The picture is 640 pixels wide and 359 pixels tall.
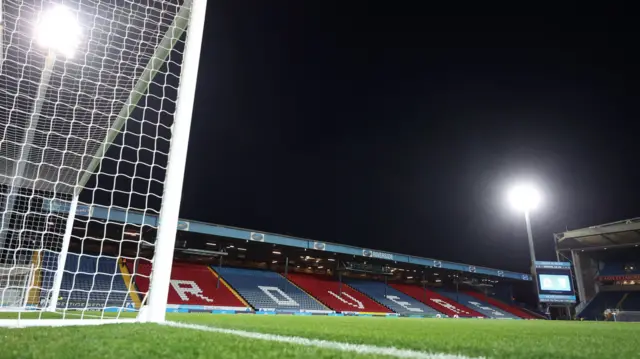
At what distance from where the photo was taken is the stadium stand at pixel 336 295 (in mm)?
21825

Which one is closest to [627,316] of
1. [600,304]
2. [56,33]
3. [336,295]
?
[600,304]

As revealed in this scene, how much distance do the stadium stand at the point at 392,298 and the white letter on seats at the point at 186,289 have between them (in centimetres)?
1183

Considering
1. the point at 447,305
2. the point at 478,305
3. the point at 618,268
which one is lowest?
the point at 478,305

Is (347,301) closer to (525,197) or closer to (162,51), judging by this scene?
(525,197)

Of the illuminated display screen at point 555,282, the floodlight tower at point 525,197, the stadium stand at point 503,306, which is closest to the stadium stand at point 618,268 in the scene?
the stadium stand at point 503,306

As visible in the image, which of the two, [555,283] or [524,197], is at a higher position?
[524,197]

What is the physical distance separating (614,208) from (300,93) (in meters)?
23.6

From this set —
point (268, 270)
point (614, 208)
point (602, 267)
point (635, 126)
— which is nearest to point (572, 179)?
point (614, 208)

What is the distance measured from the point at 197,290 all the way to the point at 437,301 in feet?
60.3

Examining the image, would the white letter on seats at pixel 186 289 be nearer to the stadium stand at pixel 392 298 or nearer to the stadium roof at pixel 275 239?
the stadium roof at pixel 275 239

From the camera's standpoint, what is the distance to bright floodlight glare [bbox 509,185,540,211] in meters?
22.7

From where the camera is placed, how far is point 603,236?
25047 mm

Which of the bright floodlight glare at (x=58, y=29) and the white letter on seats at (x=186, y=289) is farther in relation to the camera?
the white letter on seats at (x=186, y=289)

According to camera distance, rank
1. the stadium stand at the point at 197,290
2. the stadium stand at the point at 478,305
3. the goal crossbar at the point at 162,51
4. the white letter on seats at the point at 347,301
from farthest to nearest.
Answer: the stadium stand at the point at 478,305 → the white letter on seats at the point at 347,301 → the stadium stand at the point at 197,290 → the goal crossbar at the point at 162,51
